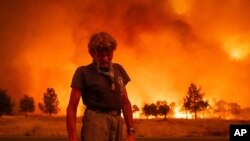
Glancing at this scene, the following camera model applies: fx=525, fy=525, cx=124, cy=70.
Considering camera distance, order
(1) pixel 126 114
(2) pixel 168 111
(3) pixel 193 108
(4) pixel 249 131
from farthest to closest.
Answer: (2) pixel 168 111 → (3) pixel 193 108 → (4) pixel 249 131 → (1) pixel 126 114

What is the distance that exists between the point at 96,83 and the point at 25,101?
207ft

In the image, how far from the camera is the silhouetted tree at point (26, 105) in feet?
212

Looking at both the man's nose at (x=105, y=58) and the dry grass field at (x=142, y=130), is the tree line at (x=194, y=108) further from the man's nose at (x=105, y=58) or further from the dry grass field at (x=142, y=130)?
the man's nose at (x=105, y=58)

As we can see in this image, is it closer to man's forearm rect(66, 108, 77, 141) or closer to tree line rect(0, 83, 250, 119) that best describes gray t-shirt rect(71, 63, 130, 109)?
man's forearm rect(66, 108, 77, 141)

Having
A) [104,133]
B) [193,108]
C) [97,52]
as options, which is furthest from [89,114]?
[193,108]

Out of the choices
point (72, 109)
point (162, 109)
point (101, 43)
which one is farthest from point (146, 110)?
point (101, 43)

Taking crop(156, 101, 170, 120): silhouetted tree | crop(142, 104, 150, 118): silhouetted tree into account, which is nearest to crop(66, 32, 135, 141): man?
crop(156, 101, 170, 120): silhouetted tree

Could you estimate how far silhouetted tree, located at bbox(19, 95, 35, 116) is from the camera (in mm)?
64700

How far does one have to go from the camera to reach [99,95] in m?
4.50

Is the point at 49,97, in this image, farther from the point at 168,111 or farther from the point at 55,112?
the point at 168,111

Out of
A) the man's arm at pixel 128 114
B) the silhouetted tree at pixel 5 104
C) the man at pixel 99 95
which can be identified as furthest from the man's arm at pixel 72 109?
the silhouetted tree at pixel 5 104

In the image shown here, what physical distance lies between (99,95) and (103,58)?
0.32m

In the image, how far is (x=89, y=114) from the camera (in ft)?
14.8

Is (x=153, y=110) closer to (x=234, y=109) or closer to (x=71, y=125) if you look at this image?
(x=234, y=109)
